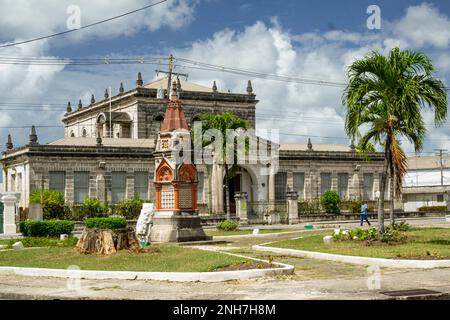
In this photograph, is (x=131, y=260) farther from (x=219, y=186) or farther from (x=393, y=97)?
(x=219, y=186)

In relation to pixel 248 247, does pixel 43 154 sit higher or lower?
higher

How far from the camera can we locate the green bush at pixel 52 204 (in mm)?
42688

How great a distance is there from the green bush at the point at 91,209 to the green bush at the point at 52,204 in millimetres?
833

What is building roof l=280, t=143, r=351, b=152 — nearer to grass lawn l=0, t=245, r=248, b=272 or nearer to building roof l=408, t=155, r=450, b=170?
building roof l=408, t=155, r=450, b=170

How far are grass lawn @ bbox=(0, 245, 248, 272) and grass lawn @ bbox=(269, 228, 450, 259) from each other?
393 cm

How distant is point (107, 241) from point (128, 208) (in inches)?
1015

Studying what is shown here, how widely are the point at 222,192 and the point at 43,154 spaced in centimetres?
1311

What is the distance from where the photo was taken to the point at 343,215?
2005 inches

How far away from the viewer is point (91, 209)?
44219 millimetres

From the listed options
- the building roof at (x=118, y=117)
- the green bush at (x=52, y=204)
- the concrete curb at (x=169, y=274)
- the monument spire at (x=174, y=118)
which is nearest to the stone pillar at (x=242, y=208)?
the green bush at (x=52, y=204)

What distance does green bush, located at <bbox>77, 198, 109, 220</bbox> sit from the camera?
44062 millimetres

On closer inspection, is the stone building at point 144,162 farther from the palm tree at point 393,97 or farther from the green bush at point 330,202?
the palm tree at point 393,97
